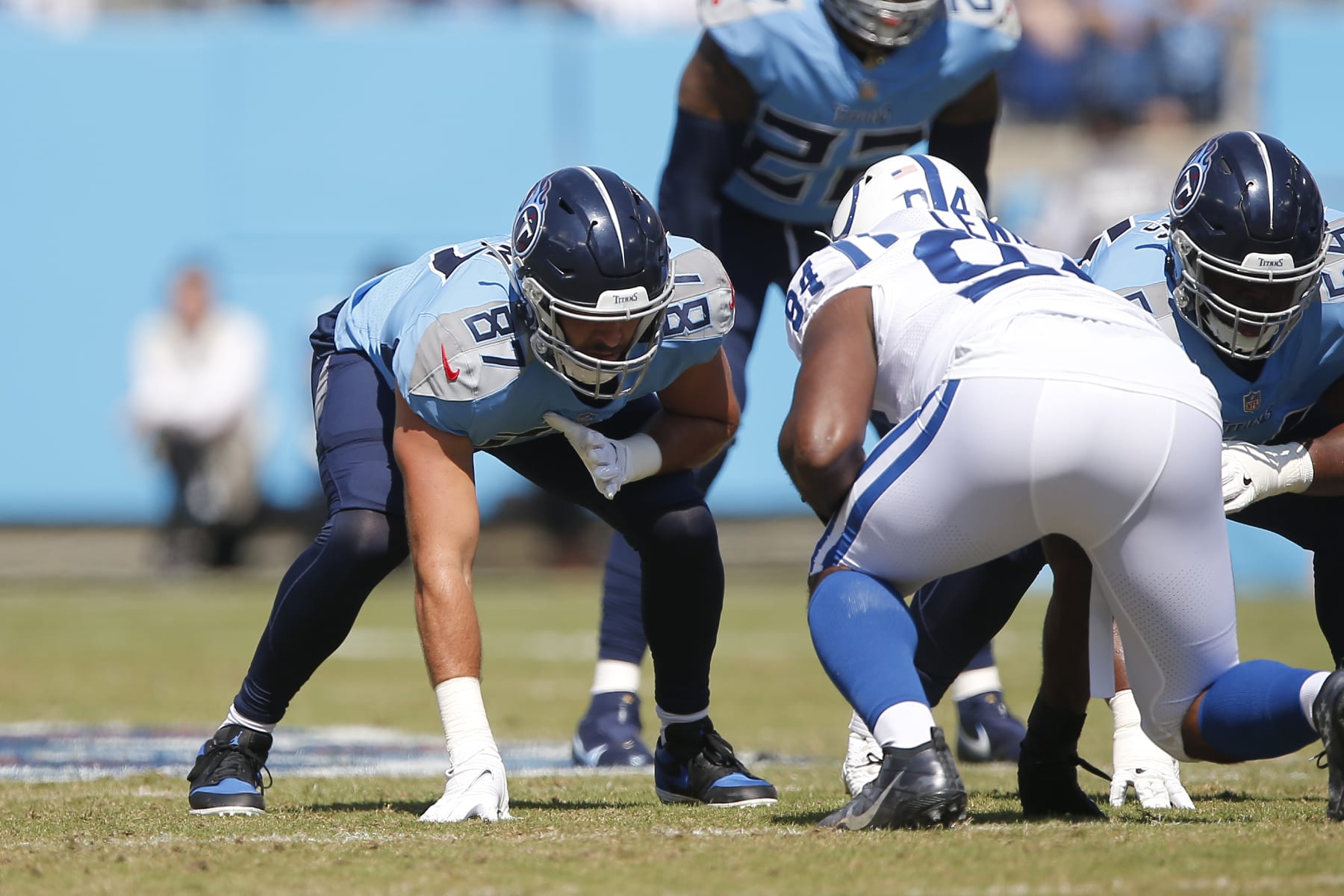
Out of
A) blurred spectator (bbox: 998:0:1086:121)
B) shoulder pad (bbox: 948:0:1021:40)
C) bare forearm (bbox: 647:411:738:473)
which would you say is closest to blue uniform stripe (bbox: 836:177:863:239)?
bare forearm (bbox: 647:411:738:473)

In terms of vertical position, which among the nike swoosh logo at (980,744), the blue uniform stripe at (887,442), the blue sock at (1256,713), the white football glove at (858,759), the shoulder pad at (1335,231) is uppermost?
the shoulder pad at (1335,231)

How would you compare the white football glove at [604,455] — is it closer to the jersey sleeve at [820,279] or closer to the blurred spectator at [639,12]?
the jersey sleeve at [820,279]

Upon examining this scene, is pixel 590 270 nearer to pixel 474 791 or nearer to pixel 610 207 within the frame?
pixel 610 207

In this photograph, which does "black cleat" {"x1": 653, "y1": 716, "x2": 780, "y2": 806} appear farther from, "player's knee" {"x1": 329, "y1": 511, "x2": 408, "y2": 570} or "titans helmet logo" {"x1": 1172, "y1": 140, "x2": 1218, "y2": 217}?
"titans helmet logo" {"x1": 1172, "y1": 140, "x2": 1218, "y2": 217}

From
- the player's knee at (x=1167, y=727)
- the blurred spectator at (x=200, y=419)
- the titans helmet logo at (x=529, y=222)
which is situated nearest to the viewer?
the player's knee at (x=1167, y=727)

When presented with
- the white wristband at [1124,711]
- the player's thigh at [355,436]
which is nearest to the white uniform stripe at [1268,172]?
the white wristband at [1124,711]

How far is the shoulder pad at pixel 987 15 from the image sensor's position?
543 centimetres

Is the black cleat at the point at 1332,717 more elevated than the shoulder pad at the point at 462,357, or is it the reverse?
the shoulder pad at the point at 462,357

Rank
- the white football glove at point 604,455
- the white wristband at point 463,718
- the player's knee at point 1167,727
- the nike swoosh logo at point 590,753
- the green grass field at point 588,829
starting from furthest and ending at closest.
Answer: the nike swoosh logo at point 590,753 < the white football glove at point 604,455 < the white wristband at point 463,718 < the player's knee at point 1167,727 < the green grass field at point 588,829

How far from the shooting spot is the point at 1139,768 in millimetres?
4090

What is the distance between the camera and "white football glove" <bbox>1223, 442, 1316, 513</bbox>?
3844 mm

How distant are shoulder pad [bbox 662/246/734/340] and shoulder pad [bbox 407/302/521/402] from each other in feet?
1.25

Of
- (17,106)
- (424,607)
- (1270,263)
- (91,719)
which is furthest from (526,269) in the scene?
(17,106)

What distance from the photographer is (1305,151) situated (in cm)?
1517
